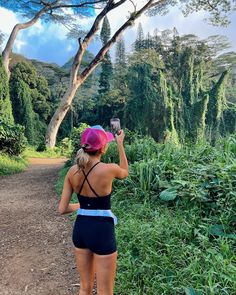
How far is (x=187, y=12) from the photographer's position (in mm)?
15703

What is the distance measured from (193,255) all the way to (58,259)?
1402 millimetres

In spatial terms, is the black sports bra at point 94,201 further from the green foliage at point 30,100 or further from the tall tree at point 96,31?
the green foliage at point 30,100

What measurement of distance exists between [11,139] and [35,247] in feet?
24.5

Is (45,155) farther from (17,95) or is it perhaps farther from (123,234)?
(123,234)

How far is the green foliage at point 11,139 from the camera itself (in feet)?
33.7

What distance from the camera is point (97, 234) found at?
1.93 m

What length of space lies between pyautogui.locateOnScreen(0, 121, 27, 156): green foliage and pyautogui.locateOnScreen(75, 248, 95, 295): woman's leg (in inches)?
336

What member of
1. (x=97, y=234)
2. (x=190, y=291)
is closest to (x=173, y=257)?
(x=190, y=291)

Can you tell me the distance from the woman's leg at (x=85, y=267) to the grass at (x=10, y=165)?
6.98 meters

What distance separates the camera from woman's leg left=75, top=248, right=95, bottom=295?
2.04 meters

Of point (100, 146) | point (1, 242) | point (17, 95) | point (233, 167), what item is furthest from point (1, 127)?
point (17, 95)

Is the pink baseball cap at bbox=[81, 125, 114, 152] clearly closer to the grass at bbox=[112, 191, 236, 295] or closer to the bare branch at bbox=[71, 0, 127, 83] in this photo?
the grass at bbox=[112, 191, 236, 295]

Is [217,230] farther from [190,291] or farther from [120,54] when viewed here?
[120,54]

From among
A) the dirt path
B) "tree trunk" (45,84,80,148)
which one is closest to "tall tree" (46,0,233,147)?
"tree trunk" (45,84,80,148)
